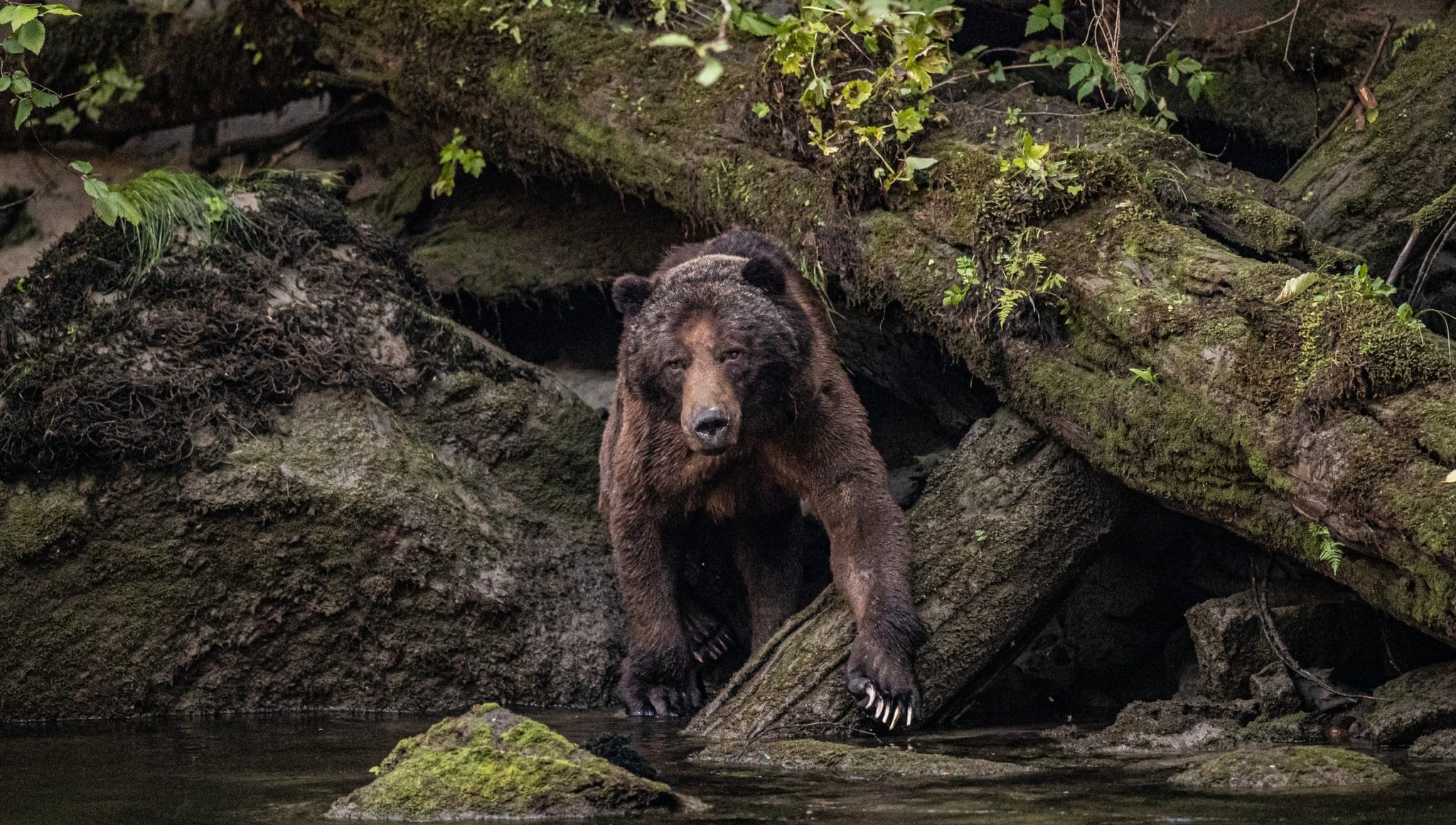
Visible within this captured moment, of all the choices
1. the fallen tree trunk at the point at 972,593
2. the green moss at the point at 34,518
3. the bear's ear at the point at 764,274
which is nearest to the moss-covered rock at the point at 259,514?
the green moss at the point at 34,518

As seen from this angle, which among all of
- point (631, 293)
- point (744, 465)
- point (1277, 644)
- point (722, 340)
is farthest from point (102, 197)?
point (1277, 644)

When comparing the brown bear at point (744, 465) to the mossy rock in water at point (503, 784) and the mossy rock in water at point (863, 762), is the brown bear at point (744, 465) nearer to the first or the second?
the mossy rock in water at point (863, 762)

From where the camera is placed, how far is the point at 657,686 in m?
7.43

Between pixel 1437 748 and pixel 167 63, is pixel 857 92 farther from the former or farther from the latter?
pixel 167 63

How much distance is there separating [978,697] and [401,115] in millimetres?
5668

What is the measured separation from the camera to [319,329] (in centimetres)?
830

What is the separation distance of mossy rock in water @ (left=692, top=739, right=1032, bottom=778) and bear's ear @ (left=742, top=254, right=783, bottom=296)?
2335mm

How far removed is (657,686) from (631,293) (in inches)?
78.7

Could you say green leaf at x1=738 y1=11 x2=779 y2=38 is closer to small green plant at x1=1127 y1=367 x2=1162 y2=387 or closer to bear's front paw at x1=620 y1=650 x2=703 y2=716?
small green plant at x1=1127 y1=367 x2=1162 y2=387

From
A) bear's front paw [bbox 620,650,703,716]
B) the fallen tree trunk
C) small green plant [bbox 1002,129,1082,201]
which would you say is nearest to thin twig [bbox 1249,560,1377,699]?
the fallen tree trunk

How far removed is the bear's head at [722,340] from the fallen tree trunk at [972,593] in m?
1.00

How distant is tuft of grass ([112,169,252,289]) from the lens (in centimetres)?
812

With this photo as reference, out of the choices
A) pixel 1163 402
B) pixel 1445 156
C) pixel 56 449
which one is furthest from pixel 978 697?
pixel 56 449

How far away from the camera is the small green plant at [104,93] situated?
10703 millimetres
